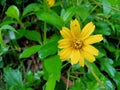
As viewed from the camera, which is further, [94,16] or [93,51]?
[94,16]

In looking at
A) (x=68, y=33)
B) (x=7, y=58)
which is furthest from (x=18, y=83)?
(x=68, y=33)

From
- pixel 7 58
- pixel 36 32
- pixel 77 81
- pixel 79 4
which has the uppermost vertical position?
pixel 79 4

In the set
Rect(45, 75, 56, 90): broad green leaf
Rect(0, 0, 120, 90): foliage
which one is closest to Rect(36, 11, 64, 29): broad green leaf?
Rect(0, 0, 120, 90): foliage

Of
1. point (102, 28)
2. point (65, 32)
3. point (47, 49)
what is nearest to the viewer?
point (65, 32)

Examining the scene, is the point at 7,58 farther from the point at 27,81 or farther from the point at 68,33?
the point at 68,33

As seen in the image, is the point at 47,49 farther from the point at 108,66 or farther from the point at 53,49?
the point at 108,66

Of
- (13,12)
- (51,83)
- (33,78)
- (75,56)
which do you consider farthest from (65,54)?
(13,12)

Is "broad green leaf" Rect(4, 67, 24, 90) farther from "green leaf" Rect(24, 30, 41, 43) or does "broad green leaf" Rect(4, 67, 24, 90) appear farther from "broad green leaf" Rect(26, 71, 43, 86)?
"green leaf" Rect(24, 30, 41, 43)
